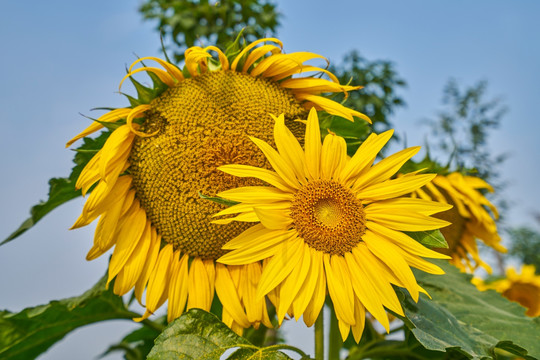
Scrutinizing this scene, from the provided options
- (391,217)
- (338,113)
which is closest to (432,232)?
(391,217)

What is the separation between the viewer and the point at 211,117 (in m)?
1.22

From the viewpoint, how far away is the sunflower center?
3.47 ft

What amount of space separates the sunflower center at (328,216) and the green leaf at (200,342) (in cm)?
25

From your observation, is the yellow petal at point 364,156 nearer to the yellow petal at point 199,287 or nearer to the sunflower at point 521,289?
the yellow petal at point 199,287

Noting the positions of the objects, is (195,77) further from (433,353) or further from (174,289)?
(433,353)

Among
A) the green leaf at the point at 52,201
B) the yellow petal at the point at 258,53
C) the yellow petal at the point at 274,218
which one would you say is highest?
the yellow petal at the point at 258,53

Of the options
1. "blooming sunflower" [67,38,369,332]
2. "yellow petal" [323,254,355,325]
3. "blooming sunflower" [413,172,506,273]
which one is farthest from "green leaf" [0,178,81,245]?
"blooming sunflower" [413,172,506,273]

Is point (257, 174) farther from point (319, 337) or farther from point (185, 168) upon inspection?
point (319, 337)

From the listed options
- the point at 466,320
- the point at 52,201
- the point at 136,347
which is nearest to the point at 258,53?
the point at 52,201

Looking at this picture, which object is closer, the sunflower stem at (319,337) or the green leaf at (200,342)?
the green leaf at (200,342)

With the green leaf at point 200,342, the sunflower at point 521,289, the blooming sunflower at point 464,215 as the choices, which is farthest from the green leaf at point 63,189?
the sunflower at point 521,289

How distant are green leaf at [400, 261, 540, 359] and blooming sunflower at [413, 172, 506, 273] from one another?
0.33 m

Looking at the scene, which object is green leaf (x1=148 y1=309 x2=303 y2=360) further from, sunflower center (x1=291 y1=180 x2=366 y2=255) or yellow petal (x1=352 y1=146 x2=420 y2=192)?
yellow petal (x1=352 y1=146 x2=420 y2=192)

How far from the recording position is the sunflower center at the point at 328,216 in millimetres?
1058
